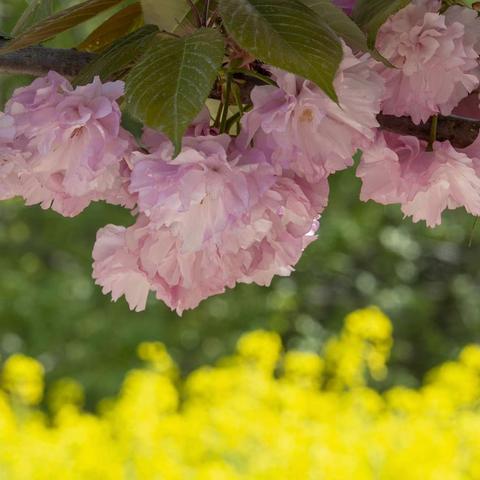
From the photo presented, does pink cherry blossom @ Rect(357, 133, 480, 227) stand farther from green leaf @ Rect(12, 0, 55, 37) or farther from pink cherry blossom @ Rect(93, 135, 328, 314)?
green leaf @ Rect(12, 0, 55, 37)

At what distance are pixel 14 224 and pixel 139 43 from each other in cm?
433

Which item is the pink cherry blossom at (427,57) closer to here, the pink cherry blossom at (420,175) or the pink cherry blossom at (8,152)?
the pink cherry blossom at (420,175)

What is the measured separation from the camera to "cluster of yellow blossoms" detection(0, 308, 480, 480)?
2801 millimetres

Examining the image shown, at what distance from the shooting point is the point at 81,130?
0.64 meters

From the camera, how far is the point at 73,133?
641 mm

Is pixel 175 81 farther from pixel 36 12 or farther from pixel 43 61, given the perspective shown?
pixel 36 12

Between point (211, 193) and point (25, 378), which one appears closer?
point (211, 193)

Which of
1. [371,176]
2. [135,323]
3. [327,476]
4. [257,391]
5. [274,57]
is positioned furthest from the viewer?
[135,323]

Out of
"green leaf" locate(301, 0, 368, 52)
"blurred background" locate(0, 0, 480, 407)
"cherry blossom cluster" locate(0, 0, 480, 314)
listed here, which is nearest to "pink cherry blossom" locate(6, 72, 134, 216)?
"cherry blossom cluster" locate(0, 0, 480, 314)

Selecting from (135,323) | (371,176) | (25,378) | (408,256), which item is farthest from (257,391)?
(371,176)

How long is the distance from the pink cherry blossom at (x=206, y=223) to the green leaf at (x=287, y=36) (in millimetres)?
64

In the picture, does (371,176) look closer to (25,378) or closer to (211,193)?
(211,193)

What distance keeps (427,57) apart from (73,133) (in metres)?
0.19

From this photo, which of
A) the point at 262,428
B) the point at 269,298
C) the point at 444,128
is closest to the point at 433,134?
the point at 444,128
